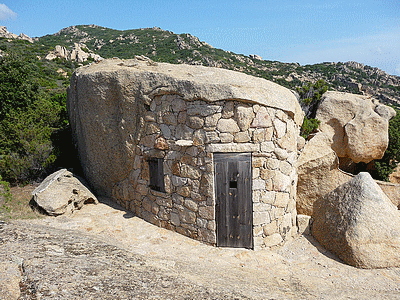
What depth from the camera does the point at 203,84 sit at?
5918mm

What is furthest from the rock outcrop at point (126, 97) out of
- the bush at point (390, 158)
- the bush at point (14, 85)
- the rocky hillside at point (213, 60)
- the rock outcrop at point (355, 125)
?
the rocky hillside at point (213, 60)

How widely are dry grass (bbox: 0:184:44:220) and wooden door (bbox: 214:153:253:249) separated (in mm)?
4523

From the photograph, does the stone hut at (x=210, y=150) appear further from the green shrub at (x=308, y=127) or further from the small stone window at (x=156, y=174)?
the green shrub at (x=308, y=127)

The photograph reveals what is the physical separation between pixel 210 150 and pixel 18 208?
5.14m

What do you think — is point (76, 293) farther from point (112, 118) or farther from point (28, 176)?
point (28, 176)

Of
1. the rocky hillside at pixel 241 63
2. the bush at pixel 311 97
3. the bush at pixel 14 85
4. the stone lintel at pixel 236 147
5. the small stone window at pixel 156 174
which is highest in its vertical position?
the rocky hillside at pixel 241 63

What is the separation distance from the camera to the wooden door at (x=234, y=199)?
5969 mm

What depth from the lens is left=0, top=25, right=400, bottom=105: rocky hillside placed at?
35.6 m

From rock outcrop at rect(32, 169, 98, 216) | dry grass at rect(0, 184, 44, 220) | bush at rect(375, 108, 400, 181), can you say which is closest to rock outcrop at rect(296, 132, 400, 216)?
bush at rect(375, 108, 400, 181)

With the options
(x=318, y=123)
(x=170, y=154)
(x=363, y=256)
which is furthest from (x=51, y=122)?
(x=363, y=256)

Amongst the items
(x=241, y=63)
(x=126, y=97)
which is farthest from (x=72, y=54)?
(x=126, y=97)

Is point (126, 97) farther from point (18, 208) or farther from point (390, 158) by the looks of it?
point (390, 158)

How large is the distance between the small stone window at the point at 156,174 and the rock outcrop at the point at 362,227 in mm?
4066

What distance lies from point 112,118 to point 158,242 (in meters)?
3.72
